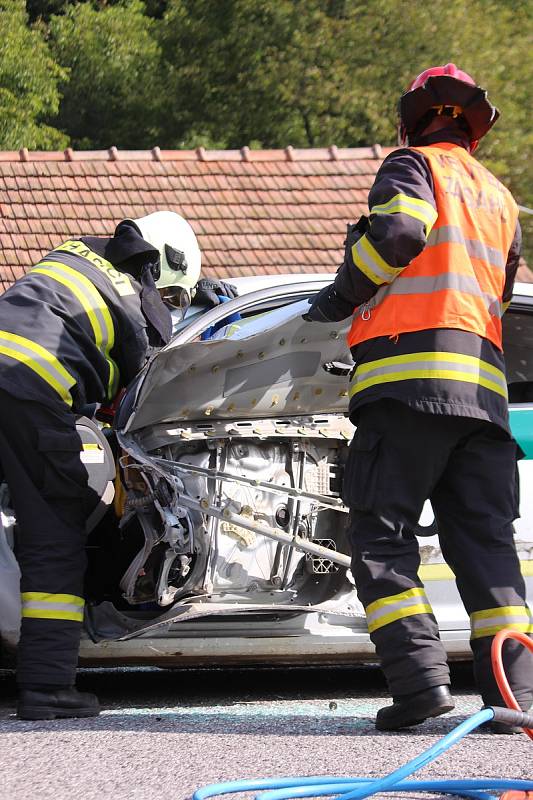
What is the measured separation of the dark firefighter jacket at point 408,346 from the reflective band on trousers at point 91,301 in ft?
3.06

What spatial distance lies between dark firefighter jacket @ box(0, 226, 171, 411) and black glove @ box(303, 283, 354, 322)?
2.53 feet

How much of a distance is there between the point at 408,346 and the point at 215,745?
4.04ft

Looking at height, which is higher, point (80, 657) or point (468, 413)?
point (468, 413)

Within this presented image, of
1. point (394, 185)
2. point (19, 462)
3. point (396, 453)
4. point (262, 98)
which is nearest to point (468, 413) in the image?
point (396, 453)

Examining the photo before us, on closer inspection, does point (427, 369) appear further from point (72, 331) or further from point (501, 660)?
point (72, 331)

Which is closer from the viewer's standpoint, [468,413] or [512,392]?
[468,413]

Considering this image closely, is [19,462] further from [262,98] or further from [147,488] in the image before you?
[262,98]

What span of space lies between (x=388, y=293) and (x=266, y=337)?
586 millimetres

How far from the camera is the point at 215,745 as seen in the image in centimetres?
356

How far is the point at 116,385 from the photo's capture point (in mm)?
4520

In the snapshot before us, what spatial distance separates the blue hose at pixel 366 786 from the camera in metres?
2.85

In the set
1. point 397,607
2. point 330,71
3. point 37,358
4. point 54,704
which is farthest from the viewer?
point 330,71

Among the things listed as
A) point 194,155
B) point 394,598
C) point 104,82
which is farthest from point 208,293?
point 104,82

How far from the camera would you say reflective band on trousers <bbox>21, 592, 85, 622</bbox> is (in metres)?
4.18
